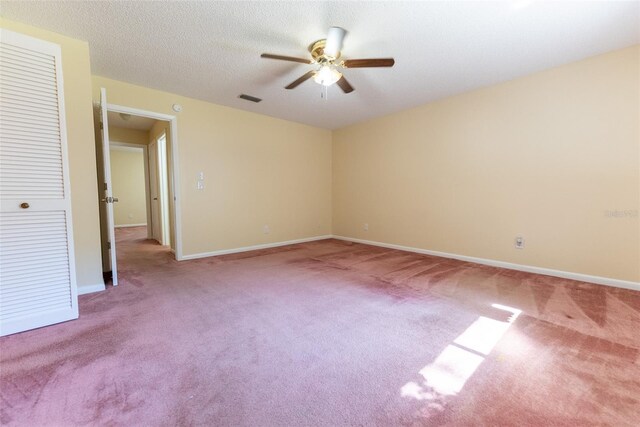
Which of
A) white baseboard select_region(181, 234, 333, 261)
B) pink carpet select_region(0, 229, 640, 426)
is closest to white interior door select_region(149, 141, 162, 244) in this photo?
white baseboard select_region(181, 234, 333, 261)

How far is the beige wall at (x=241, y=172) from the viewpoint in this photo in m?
3.97

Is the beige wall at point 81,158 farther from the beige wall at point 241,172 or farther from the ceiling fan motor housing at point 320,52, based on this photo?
the ceiling fan motor housing at point 320,52

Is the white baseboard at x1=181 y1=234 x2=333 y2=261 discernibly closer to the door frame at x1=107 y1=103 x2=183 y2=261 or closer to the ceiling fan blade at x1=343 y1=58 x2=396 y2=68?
the door frame at x1=107 y1=103 x2=183 y2=261

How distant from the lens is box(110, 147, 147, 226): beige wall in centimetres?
792

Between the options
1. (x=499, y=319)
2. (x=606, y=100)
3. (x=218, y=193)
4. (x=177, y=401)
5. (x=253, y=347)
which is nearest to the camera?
(x=177, y=401)

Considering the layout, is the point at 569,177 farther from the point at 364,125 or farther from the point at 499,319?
the point at 364,125

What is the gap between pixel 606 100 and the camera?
2.75m

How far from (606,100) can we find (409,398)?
12.0ft

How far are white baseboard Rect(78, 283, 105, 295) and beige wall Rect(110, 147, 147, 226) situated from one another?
6.31 meters

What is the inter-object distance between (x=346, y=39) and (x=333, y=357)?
8.74 ft

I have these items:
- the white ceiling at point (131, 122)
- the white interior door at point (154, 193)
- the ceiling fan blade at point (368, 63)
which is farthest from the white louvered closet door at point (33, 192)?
the white interior door at point (154, 193)

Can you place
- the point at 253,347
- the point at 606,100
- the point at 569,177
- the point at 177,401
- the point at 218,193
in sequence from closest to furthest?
the point at 177,401, the point at 253,347, the point at 606,100, the point at 569,177, the point at 218,193

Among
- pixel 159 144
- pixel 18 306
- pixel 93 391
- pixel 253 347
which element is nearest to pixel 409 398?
pixel 253 347

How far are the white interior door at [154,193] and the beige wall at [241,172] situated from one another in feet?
5.79
